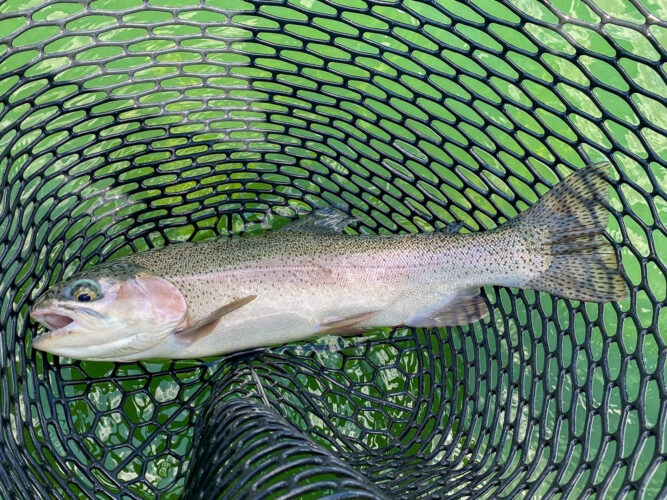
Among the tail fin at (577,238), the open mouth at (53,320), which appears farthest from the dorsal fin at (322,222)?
the open mouth at (53,320)

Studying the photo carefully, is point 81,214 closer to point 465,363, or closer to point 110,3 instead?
point 110,3

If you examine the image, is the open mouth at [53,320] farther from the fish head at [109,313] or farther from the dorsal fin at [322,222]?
the dorsal fin at [322,222]

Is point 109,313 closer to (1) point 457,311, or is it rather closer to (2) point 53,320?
(2) point 53,320

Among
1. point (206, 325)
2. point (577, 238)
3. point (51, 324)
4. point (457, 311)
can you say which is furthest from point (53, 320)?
point (577, 238)

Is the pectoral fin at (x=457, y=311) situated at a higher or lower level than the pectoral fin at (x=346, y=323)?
higher

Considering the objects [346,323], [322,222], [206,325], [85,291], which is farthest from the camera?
[322,222]

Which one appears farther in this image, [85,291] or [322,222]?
[322,222]

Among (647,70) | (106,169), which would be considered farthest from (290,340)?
(647,70)

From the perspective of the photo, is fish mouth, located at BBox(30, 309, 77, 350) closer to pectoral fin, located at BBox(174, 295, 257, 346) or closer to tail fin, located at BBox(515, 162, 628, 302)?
pectoral fin, located at BBox(174, 295, 257, 346)
